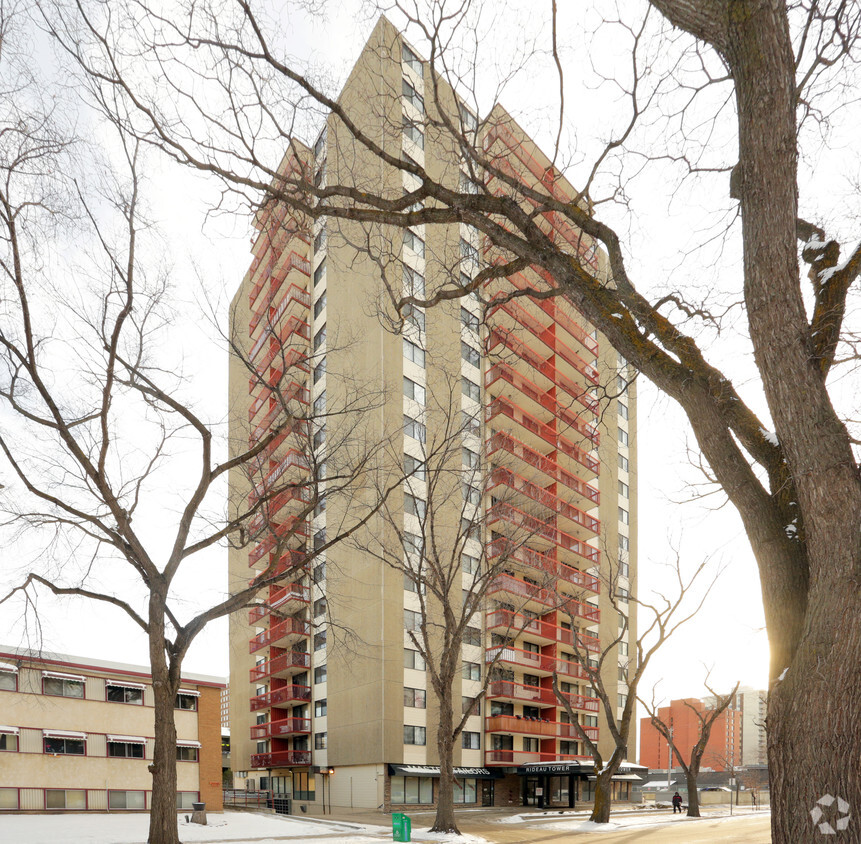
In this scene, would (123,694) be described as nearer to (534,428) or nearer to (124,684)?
(124,684)

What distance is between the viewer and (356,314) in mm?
42781

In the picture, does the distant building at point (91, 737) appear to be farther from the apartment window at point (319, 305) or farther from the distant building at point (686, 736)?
the distant building at point (686, 736)

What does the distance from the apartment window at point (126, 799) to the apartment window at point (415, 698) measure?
13.0 meters

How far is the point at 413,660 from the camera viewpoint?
3856 cm

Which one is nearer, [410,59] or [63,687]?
[410,59]

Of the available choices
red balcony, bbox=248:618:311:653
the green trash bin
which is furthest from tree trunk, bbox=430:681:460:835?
red balcony, bbox=248:618:311:653

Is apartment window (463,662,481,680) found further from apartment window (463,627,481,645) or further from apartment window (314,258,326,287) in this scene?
apartment window (314,258,326,287)

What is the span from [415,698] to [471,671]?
4661 mm

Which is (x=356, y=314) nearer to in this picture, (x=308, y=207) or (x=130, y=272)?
(x=130, y=272)

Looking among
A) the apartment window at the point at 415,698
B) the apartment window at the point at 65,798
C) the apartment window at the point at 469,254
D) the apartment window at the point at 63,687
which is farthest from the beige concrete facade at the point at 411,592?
the apartment window at the point at 469,254

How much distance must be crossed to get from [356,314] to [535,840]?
29047mm

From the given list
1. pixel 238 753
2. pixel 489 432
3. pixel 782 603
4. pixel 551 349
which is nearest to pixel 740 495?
pixel 782 603

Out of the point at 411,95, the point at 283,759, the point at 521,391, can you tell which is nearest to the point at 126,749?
the point at 283,759

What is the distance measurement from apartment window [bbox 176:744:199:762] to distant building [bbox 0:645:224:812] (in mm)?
38
